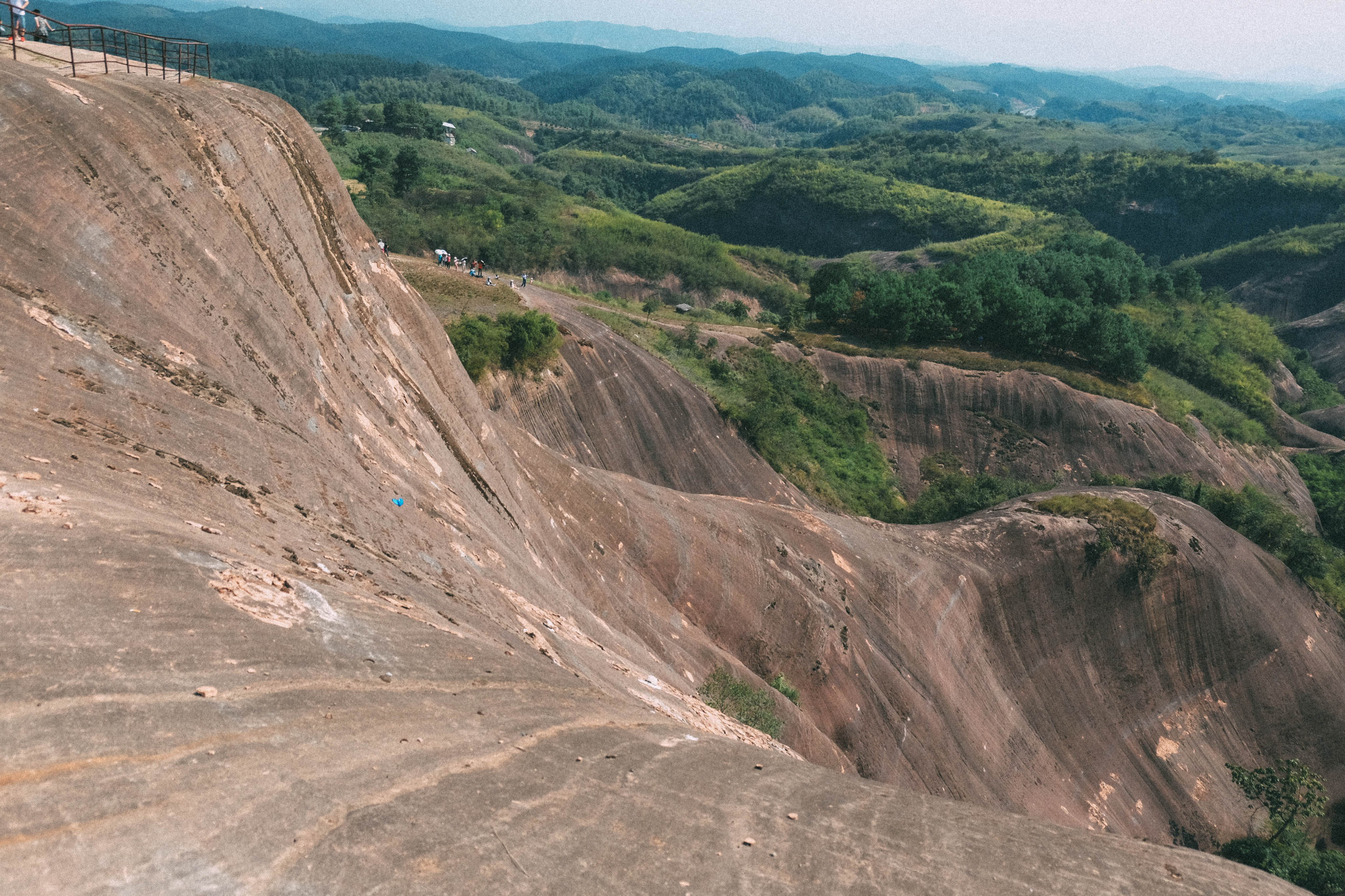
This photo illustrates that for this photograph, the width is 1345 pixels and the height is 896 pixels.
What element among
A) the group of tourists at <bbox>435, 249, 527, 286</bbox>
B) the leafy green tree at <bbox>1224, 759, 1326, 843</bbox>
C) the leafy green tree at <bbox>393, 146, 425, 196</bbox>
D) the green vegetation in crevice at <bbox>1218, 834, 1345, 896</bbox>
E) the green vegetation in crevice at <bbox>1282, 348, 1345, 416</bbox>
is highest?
the leafy green tree at <bbox>393, 146, 425, 196</bbox>

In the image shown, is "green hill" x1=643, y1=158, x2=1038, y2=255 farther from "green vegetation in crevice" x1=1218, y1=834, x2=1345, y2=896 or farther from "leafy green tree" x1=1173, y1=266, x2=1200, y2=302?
"green vegetation in crevice" x1=1218, y1=834, x2=1345, y2=896

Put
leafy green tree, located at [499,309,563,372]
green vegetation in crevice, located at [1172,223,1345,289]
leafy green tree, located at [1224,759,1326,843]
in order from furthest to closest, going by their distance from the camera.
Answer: green vegetation in crevice, located at [1172,223,1345,289], leafy green tree, located at [499,309,563,372], leafy green tree, located at [1224,759,1326,843]

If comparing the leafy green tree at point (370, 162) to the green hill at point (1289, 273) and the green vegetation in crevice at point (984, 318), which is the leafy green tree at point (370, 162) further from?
the green hill at point (1289, 273)

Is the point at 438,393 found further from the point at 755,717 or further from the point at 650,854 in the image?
the point at 650,854

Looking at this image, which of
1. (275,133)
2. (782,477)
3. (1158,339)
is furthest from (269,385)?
(1158,339)

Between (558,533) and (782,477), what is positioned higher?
(558,533)

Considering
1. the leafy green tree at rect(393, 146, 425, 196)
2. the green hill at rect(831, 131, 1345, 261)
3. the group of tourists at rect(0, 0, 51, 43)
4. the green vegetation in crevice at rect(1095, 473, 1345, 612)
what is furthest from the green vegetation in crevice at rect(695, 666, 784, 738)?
the green hill at rect(831, 131, 1345, 261)

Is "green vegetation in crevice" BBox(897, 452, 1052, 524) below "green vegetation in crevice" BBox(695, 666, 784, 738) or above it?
below
